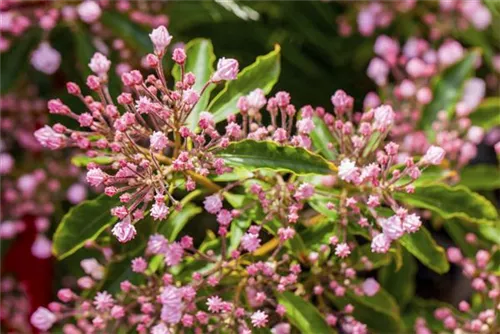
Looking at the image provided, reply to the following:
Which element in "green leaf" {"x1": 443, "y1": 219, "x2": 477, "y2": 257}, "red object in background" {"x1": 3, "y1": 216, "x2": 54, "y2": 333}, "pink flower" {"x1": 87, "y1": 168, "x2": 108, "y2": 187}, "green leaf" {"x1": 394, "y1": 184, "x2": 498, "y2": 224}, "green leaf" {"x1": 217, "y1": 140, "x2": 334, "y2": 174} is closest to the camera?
"pink flower" {"x1": 87, "y1": 168, "x2": 108, "y2": 187}

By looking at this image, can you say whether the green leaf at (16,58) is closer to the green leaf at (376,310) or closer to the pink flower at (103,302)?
the pink flower at (103,302)

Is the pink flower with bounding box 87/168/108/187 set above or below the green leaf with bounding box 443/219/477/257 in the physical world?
above

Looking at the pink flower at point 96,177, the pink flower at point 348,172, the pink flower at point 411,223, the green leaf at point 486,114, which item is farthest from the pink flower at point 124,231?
the green leaf at point 486,114

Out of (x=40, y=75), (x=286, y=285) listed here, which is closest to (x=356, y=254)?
(x=286, y=285)

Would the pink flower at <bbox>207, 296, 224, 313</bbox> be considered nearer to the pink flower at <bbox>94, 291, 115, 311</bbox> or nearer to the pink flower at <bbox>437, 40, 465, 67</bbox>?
the pink flower at <bbox>94, 291, 115, 311</bbox>

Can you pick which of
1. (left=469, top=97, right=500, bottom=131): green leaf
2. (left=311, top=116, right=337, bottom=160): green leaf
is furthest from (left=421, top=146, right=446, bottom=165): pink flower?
(left=469, top=97, right=500, bottom=131): green leaf

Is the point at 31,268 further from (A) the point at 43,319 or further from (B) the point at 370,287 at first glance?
(B) the point at 370,287

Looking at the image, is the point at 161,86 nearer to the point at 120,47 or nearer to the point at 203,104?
the point at 203,104
